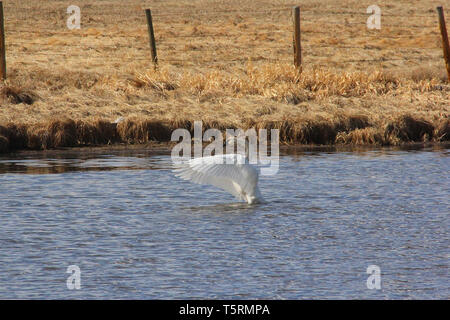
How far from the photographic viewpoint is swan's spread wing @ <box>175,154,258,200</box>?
11.5m

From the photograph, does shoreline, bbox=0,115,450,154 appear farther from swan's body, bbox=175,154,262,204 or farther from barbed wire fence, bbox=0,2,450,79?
swan's body, bbox=175,154,262,204

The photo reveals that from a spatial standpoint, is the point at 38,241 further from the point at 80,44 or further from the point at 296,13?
the point at 80,44

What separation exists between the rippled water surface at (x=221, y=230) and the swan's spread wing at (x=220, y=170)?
470 millimetres

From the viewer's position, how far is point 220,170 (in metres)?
11.6

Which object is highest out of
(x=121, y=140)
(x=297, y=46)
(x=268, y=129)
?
(x=297, y=46)

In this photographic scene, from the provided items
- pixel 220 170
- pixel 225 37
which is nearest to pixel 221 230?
pixel 220 170

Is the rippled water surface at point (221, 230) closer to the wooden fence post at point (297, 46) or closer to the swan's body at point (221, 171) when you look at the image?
the swan's body at point (221, 171)

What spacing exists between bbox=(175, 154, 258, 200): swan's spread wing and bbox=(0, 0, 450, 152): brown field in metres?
5.54

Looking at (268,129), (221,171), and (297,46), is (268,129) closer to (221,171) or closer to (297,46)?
(297,46)

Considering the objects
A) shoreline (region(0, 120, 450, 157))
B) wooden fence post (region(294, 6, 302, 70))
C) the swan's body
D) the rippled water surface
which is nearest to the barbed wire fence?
wooden fence post (region(294, 6, 302, 70))

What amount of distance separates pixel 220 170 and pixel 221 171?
0.08ft

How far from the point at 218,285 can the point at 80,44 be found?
2125cm

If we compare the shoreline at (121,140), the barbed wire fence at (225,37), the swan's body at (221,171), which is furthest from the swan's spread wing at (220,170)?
the barbed wire fence at (225,37)
